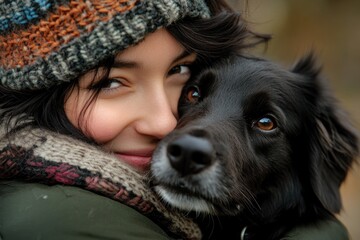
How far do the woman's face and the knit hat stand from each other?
0.11 m

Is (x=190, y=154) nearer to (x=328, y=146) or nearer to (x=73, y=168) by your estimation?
(x=73, y=168)

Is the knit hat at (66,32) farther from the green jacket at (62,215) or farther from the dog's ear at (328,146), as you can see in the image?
the dog's ear at (328,146)

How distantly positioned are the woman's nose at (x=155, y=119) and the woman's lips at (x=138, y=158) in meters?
0.13

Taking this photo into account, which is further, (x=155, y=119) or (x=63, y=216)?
(x=155, y=119)

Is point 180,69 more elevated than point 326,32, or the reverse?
point 180,69

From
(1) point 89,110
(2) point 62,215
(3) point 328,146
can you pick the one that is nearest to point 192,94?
(1) point 89,110

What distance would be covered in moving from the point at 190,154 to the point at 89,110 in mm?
517

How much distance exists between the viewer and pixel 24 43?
7.40 feet

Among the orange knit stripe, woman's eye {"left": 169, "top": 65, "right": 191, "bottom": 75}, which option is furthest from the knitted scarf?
woman's eye {"left": 169, "top": 65, "right": 191, "bottom": 75}

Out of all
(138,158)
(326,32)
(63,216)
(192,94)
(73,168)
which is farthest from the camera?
(326,32)

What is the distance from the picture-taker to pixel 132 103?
2.44 meters

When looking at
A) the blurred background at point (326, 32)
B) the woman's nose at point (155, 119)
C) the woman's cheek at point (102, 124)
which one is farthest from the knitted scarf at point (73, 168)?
the blurred background at point (326, 32)

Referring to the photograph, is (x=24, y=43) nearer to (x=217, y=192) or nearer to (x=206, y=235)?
(x=217, y=192)

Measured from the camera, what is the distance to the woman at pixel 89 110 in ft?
6.27
